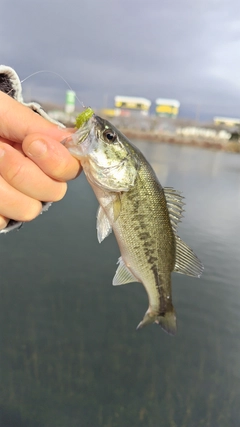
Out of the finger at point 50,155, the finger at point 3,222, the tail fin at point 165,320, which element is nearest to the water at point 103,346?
the tail fin at point 165,320

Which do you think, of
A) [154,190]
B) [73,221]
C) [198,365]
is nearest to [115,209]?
[154,190]

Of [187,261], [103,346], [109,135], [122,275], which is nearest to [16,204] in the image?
[109,135]

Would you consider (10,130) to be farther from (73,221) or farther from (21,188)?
(73,221)

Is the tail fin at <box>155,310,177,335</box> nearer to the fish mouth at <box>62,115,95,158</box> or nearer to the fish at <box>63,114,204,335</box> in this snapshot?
the fish at <box>63,114,204,335</box>

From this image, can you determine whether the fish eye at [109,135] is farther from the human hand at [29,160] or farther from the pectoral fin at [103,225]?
the pectoral fin at [103,225]

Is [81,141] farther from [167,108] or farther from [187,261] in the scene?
[167,108]
